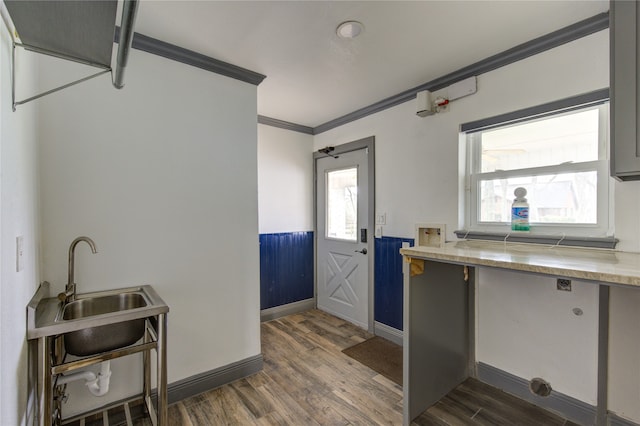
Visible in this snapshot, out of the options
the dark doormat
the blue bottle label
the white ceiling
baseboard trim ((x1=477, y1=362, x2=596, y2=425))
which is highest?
the white ceiling

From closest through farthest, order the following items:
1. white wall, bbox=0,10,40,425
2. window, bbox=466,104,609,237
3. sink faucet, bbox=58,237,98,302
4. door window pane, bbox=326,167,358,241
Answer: white wall, bbox=0,10,40,425, sink faucet, bbox=58,237,98,302, window, bbox=466,104,609,237, door window pane, bbox=326,167,358,241

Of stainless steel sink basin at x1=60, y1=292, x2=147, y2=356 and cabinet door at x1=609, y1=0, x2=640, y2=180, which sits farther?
stainless steel sink basin at x1=60, y1=292, x2=147, y2=356

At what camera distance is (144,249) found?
1.87m

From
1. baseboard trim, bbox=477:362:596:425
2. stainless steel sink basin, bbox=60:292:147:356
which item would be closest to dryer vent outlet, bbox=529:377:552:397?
baseboard trim, bbox=477:362:596:425

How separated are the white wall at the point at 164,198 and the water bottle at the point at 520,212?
1.96 meters

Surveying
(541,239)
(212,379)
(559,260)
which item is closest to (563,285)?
(541,239)

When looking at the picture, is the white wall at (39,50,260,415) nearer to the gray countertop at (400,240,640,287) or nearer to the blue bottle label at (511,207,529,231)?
the gray countertop at (400,240,640,287)

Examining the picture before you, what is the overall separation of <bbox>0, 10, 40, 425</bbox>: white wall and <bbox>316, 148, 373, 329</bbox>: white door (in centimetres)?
262

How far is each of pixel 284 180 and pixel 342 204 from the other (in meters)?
0.79

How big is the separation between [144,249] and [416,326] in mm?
1853

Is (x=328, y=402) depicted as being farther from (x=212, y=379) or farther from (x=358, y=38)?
(x=358, y=38)

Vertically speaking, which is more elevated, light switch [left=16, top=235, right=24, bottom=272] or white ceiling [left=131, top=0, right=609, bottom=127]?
white ceiling [left=131, top=0, right=609, bottom=127]

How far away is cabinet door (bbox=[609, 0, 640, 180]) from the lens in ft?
3.85

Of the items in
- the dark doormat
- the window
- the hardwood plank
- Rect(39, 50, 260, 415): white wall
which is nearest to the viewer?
Rect(39, 50, 260, 415): white wall
